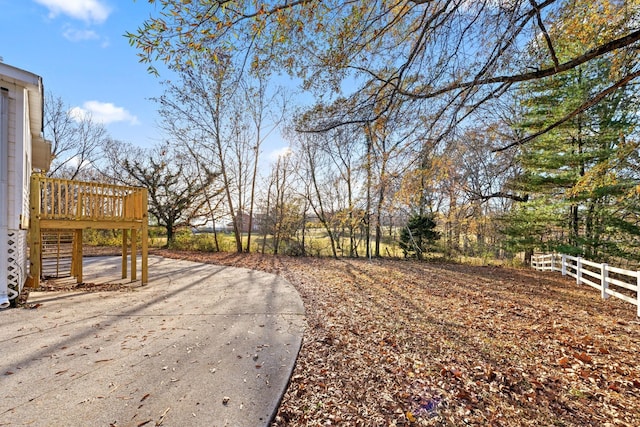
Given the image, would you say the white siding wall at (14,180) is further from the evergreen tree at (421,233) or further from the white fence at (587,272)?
the evergreen tree at (421,233)

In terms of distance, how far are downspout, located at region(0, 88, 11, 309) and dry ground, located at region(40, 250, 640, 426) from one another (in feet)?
14.9

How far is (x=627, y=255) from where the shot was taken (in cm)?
949

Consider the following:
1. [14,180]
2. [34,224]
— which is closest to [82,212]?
[34,224]

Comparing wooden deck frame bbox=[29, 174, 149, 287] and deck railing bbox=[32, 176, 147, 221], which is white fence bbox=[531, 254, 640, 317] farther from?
deck railing bbox=[32, 176, 147, 221]

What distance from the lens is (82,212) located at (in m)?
5.82

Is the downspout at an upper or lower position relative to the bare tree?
lower

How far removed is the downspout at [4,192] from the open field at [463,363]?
15.0 feet

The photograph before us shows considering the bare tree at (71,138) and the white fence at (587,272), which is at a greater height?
the bare tree at (71,138)

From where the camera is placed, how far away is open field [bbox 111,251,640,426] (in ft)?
7.55

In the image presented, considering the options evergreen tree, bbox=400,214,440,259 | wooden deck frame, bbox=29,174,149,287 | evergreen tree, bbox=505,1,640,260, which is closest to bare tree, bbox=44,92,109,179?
wooden deck frame, bbox=29,174,149,287

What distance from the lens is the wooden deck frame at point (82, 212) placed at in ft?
16.6

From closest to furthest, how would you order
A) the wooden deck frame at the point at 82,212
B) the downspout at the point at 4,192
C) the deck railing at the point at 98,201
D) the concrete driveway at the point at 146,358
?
the concrete driveway at the point at 146,358 → the downspout at the point at 4,192 → the wooden deck frame at the point at 82,212 → the deck railing at the point at 98,201

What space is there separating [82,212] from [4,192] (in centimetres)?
150

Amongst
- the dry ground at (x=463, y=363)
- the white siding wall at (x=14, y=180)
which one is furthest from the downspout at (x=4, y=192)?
the dry ground at (x=463, y=363)
